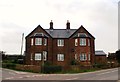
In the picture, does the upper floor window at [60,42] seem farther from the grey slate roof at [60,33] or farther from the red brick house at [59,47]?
the grey slate roof at [60,33]

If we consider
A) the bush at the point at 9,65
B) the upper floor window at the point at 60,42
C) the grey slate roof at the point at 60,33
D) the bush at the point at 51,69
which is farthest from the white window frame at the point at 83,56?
the bush at the point at 9,65

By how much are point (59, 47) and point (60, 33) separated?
154 inches

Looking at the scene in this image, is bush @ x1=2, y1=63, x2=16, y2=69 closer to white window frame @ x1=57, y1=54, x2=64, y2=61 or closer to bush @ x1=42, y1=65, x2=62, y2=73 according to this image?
bush @ x1=42, y1=65, x2=62, y2=73

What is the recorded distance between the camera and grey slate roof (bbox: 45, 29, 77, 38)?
65.6 meters

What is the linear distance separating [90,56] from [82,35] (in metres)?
5.01

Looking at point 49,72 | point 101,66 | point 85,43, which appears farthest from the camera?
point 85,43

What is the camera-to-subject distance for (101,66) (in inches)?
2323

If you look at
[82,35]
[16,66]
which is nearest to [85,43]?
[82,35]

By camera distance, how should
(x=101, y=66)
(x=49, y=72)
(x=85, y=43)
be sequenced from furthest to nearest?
(x=85, y=43), (x=101, y=66), (x=49, y=72)

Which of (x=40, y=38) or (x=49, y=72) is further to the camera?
(x=40, y=38)

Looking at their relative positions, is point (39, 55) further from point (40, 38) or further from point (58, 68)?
point (58, 68)

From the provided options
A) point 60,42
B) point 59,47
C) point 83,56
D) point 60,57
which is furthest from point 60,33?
point 83,56

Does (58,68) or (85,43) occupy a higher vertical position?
(85,43)

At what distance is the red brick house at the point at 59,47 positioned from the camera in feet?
205
